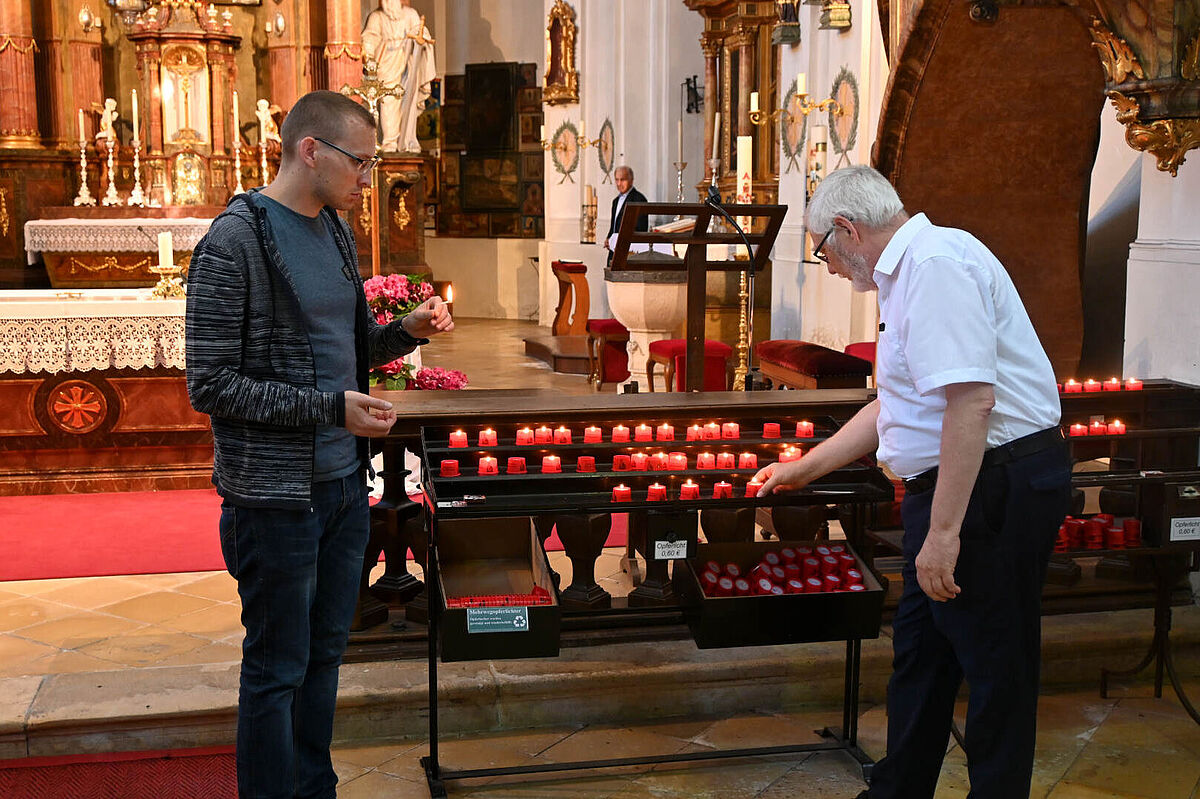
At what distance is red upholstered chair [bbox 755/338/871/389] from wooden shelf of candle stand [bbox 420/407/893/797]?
3428 mm

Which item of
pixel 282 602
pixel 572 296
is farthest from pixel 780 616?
pixel 572 296

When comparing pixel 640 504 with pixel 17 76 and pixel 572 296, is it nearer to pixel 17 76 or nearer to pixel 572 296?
pixel 572 296

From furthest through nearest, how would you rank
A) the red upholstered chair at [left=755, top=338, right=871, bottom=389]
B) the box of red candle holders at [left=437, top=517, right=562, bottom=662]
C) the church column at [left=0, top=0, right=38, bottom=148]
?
the church column at [left=0, top=0, right=38, bottom=148] < the red upholstered chair at [left=755, top=338, right=871, bottom=389] < the box of red candle holders at [left=437, top=517, right=562, bottom=662]

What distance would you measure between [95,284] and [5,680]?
919cm

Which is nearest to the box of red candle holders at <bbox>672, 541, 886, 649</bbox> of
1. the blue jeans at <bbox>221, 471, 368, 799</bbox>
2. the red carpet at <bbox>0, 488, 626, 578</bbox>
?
the blue jeans at <bbox>221, 471, 368, 799</bbox>

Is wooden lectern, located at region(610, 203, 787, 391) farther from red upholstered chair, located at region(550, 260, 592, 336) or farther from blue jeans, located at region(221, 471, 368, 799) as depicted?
red upholstered chair, located at region(550, 260, 592, 336)

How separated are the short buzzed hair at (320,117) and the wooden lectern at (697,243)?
5.01 feet

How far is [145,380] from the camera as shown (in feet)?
22.9

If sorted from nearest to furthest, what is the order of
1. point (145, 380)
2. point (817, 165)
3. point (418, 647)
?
point (418, 647) < point (145, 380) < point (817, 165)

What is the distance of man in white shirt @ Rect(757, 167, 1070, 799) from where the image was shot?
→ 8.33 feet

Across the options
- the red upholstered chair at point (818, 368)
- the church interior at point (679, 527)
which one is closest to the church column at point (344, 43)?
the church interior at point (679, 527)

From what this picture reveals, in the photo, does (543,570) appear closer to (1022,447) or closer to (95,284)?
(1022,447)

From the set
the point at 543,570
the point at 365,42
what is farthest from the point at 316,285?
the point at 365,42

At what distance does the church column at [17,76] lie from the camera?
1309 centimetres
